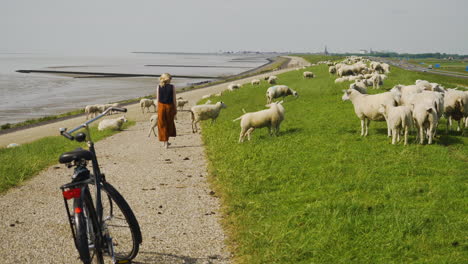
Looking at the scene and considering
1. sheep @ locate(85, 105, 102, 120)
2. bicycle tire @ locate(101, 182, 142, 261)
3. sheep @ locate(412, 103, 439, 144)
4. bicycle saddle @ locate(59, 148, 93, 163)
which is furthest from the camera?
sheep @ locate(85, 105, 102, 120)

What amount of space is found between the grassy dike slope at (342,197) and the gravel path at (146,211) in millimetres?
515

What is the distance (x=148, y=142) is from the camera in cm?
1733

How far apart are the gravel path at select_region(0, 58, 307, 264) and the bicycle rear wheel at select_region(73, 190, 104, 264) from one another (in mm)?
1099

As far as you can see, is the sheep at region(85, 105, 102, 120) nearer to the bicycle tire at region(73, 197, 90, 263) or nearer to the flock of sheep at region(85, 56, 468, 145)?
the flock of sheep at region(85, 56, 468, 145)

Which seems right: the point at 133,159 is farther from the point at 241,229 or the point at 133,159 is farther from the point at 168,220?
the point at 241,229

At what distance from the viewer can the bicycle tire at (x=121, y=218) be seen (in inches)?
226

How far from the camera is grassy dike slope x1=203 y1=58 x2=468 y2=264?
6.38 m

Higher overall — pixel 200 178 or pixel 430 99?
pixel 430 99

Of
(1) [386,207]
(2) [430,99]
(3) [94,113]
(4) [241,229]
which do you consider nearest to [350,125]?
(2) [430,99]

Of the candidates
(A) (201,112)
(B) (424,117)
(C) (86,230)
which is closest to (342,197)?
(C) (86,230)

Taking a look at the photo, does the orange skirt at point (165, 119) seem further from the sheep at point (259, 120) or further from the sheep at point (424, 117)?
the sheep at point (424, 117)

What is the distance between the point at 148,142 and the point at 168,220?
31.4 feet

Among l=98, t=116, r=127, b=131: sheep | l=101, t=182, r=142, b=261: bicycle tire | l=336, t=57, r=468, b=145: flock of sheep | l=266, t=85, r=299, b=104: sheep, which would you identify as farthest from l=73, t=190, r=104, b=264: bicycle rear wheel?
l=266, t=85, r=299, b=104: sheep

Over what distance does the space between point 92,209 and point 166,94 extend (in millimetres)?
9510
